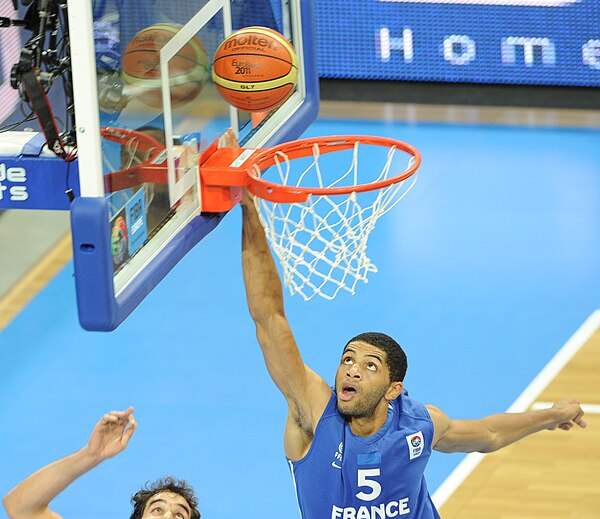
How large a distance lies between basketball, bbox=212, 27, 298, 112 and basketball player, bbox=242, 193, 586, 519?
66cm

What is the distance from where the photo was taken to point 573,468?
7.21 meters

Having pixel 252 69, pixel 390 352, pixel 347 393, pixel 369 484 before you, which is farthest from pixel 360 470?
pixel 252 69

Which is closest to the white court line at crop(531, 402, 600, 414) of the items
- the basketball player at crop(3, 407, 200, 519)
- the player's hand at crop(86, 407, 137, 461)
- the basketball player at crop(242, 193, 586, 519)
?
the basketball player at crop(242, 193, 586, 519)

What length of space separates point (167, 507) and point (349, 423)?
78 cm

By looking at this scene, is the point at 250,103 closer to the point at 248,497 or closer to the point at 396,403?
the point at 396,403

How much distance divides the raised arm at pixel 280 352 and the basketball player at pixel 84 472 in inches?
21.2

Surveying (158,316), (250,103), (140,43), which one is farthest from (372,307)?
(140,43)

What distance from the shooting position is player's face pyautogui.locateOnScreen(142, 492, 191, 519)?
448cm

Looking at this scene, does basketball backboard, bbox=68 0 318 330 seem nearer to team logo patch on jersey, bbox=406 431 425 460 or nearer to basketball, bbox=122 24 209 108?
basketball, bbox=122 24 209 108

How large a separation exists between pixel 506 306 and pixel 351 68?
4277 millimetres

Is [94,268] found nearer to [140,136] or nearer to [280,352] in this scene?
[140,136]

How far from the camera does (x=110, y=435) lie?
15.0ft

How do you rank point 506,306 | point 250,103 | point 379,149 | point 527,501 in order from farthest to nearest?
point 379,149 → point 506,306 → point 527,501 → point 250,103

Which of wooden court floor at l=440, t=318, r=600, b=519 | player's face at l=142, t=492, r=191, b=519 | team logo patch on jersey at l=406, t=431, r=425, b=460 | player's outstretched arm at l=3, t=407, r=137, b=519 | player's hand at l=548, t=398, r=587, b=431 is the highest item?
player's outstretched arm at l=3, t=407, r=137, b=519
